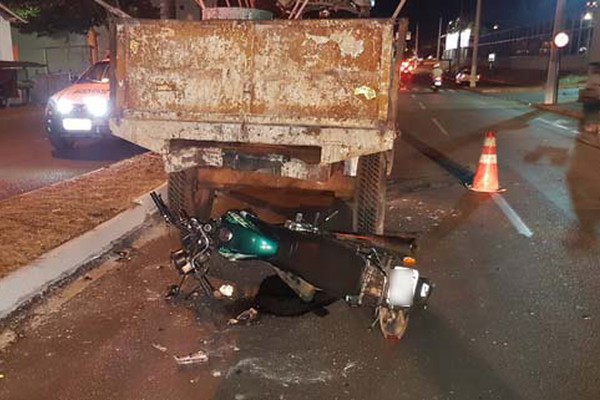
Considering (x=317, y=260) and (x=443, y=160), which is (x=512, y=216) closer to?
(x=317, y=260)

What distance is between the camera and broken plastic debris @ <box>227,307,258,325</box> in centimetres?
475

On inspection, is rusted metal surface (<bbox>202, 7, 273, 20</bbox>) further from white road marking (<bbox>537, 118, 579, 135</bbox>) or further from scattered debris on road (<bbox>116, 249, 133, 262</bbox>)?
white road marking (<bbox>537, 118, 579, 135</bbox>)

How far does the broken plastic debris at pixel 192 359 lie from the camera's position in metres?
4.11

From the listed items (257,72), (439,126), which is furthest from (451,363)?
(439,126)

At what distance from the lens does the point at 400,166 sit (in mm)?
12094

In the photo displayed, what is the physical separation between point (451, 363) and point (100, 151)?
10.5m

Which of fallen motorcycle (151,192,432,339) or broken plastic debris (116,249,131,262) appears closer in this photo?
fallen motorcycle (151,192,432,339)

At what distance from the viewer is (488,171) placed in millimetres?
9523

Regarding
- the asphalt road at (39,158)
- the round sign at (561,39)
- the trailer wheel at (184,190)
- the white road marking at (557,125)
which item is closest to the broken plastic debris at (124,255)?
the trailer wheel at (184,190)

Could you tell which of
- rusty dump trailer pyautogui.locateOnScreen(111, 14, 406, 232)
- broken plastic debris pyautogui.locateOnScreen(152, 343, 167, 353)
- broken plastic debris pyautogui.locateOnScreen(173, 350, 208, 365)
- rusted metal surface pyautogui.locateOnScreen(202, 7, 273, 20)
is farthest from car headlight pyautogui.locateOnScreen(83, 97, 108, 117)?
broken plastic debris pyautogui.locateOnScreen(173, 350, 208, 365)

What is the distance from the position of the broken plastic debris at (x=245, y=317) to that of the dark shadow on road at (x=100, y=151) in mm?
8127

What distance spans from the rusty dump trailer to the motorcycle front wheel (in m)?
1.40

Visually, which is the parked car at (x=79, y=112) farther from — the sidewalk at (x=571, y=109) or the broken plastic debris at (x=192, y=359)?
the sidewalk at (x=571, y=109)

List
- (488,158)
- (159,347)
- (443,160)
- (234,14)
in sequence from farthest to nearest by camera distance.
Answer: (443,160) < (488,158) < (234,14) < (159,347)
